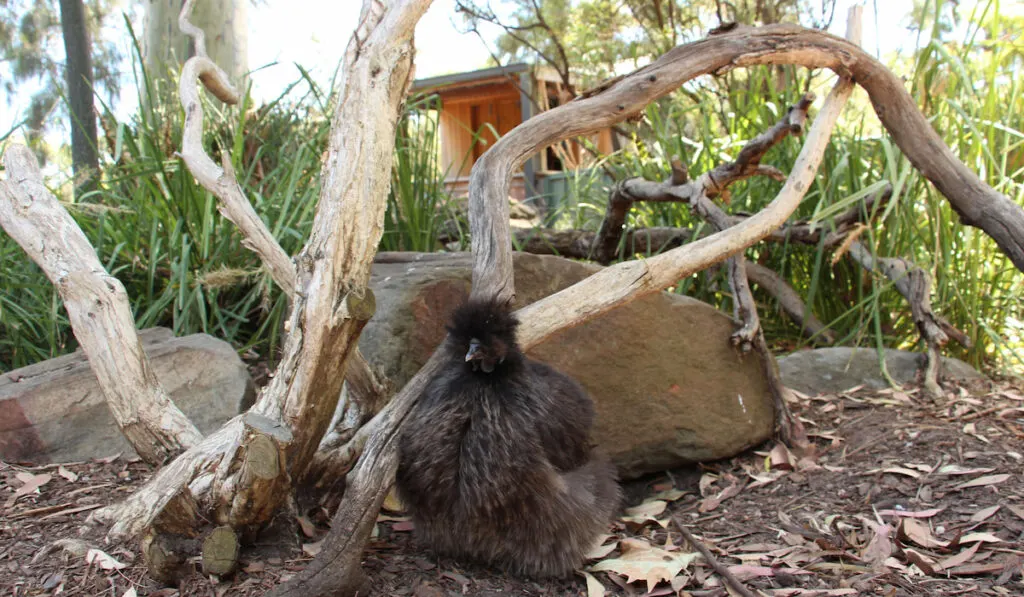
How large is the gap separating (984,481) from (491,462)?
1862mm

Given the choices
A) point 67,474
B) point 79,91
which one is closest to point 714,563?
point 67,474

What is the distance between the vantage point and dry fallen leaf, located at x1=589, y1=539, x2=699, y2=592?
86.7 inches

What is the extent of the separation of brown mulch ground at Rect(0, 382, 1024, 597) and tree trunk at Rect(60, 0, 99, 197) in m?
2.42

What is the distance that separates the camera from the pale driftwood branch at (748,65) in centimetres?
281

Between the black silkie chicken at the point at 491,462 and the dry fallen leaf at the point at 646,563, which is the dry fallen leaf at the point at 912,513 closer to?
the dry fallen leaf at the point at 646,563

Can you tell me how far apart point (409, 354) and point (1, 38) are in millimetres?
11019

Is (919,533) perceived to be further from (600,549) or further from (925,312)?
(925,312)

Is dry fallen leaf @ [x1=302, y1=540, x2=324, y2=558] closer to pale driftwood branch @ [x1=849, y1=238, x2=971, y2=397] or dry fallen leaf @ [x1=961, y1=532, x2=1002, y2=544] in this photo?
dry fallen leaf @ [x1=961, y1=532, x2=1002, y2=544]

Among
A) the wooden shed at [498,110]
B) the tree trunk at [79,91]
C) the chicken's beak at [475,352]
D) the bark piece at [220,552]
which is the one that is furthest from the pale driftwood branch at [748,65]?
the wooden shed at [498,110]

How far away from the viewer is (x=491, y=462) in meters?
2.11

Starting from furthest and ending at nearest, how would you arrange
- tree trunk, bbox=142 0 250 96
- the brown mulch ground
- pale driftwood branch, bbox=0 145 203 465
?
tree trunk, bbox=142 0 250 96 → pale driftwood branch, bbox=0 145 203 465 → the brown mulch ground

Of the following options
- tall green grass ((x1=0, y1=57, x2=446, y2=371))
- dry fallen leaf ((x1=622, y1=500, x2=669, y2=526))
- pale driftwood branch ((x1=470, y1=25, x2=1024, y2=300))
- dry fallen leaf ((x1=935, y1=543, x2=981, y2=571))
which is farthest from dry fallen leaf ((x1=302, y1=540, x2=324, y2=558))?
dry fallen leaf ((x1=935, y1=543, x2=981, y2=571))

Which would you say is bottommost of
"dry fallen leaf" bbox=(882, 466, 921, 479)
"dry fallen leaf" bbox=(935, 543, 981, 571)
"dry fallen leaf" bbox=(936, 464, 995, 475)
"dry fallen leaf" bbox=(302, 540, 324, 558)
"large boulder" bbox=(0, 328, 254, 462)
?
"dry fallen leaf" bbox=(935, 543, 981, 571)

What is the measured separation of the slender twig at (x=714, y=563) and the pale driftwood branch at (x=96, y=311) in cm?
158
